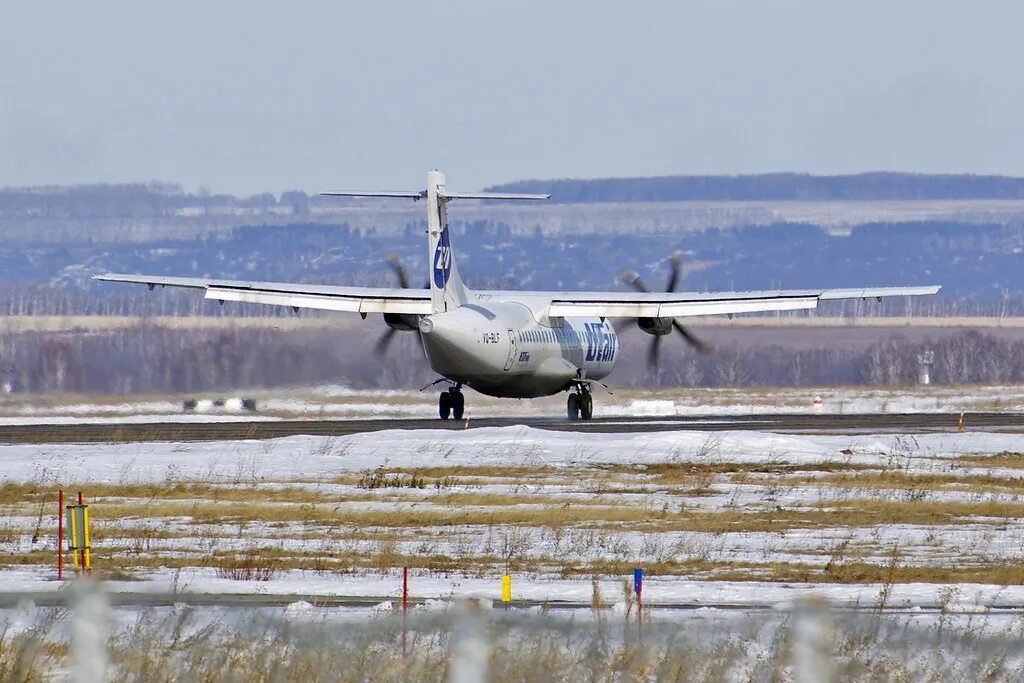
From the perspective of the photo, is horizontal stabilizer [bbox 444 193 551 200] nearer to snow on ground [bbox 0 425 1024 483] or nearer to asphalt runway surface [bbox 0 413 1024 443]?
asphalt runway surface [bbox 0 413 1024 443]

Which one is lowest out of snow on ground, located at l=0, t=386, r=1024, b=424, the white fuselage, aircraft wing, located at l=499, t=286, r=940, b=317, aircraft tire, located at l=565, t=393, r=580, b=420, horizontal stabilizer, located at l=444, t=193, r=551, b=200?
snow on ground, located at l=0, t=386, r=1024, b=424

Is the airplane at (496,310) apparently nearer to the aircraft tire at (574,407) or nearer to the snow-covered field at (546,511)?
the aircraft tire at (574,407)

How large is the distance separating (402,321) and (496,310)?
2951 mm

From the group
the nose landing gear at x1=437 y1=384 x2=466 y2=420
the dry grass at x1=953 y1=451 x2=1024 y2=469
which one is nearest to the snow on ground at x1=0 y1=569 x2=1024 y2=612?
the dry grass at x1=953 y1=451 x2=1024 y2=469

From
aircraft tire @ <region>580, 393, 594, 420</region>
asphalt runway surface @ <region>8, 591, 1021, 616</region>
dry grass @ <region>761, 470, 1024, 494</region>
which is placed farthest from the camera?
aircraft tire @ <region>580, 393, 594, 420</region>

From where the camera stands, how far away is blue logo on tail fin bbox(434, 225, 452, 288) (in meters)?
49.0

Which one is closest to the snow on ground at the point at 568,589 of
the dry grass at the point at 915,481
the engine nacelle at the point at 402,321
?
the dry grass at the point at 915,481

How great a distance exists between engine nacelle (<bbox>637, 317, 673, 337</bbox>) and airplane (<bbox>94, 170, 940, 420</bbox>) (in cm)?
3

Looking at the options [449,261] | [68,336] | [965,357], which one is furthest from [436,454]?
[965,357]

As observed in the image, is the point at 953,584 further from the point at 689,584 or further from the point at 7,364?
the point at 7,364

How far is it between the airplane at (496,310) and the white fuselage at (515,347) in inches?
1.6

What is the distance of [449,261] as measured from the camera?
49375mm

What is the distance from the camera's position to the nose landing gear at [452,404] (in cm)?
5306

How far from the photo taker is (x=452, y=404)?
174 ft
